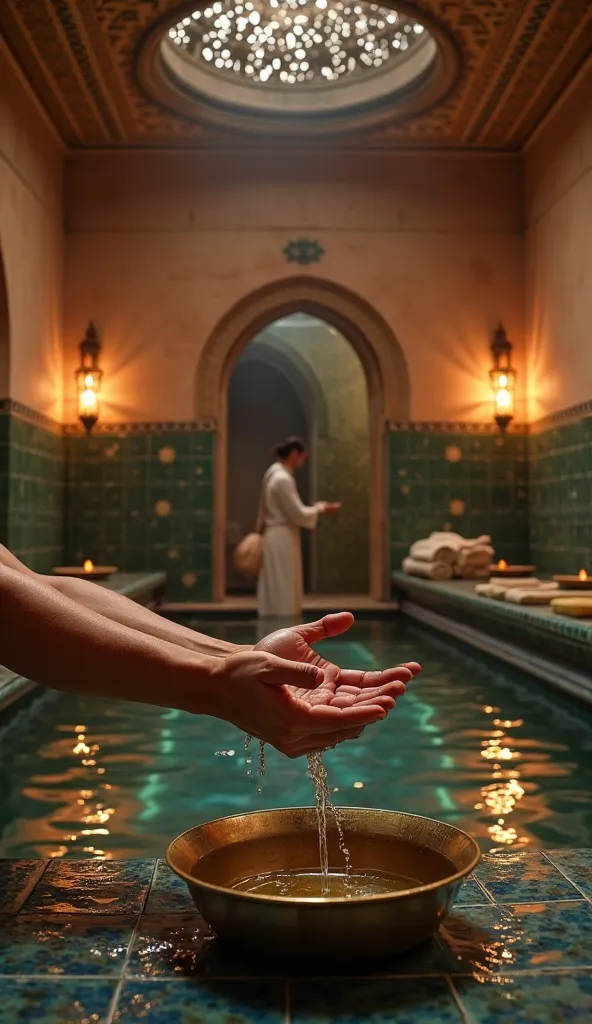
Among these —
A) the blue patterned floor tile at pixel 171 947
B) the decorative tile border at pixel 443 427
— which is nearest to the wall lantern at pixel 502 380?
the decorative tile border at pixel 443 427

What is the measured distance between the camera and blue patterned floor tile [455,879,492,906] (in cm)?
164

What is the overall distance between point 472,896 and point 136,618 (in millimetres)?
774

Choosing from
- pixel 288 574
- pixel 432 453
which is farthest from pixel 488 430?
pixel 288 574

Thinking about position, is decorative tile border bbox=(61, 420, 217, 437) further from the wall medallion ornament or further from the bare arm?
the bare arm

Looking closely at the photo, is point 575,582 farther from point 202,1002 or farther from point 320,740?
point 202,1002

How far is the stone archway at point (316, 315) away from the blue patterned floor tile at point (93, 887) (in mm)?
8347

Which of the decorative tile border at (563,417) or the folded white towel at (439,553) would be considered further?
the folded white towel at (439,553)

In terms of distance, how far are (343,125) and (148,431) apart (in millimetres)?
3611

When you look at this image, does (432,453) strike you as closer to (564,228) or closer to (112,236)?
(564,228)

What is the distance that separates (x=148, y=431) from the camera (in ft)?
33.2

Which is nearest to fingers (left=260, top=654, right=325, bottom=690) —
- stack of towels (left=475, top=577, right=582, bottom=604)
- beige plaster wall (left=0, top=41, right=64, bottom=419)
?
stack of towels (left=475, top=577, right=582, bottom=604)

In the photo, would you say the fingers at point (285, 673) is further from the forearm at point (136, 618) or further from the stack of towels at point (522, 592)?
the stack of towels at point (522, 592)

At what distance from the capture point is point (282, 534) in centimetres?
932

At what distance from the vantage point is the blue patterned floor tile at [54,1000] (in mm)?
1238
